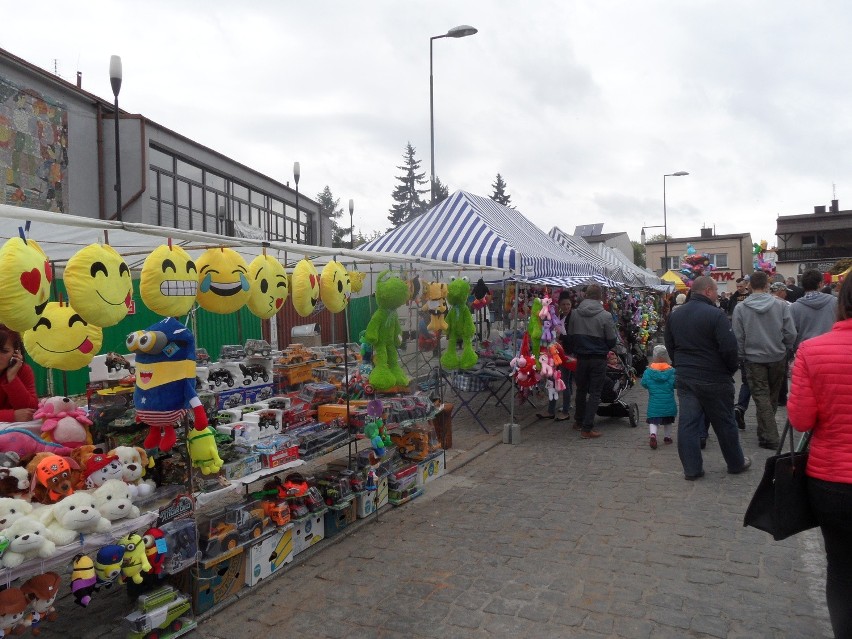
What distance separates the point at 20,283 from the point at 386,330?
11.0 feet

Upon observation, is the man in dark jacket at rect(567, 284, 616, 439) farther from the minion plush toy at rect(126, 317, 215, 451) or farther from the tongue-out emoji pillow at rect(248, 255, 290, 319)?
the minion plush toy at rect(126, 317, 215, 451)

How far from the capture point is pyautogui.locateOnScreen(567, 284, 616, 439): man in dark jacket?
25.0ft

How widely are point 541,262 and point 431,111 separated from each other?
672cm

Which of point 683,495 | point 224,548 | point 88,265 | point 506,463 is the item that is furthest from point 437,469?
point 88,265

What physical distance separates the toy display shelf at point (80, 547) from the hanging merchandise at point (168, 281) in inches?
44.5

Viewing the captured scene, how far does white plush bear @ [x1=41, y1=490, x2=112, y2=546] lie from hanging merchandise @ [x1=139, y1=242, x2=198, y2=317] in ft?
3.42

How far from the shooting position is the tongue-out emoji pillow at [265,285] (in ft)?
12.7

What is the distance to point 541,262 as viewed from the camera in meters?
8.73

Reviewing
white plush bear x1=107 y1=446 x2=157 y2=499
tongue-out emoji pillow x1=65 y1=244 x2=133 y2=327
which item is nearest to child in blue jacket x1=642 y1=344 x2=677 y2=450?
white plush bear x1=107 y1=446 x2=157 y2=499

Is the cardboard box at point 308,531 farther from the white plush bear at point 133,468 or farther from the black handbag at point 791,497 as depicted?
the black handbag at point 791,497

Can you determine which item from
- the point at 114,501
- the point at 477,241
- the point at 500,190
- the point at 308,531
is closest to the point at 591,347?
the point at 477,241

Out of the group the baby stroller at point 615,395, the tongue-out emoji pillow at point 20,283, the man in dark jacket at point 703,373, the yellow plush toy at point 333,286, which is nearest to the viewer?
the tongue-out emoji pillow at point 20,283

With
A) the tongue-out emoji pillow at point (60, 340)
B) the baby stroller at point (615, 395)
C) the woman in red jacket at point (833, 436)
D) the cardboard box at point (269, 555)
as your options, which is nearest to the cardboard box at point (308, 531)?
the cardboard box at point (269, 555)

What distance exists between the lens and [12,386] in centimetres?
394
